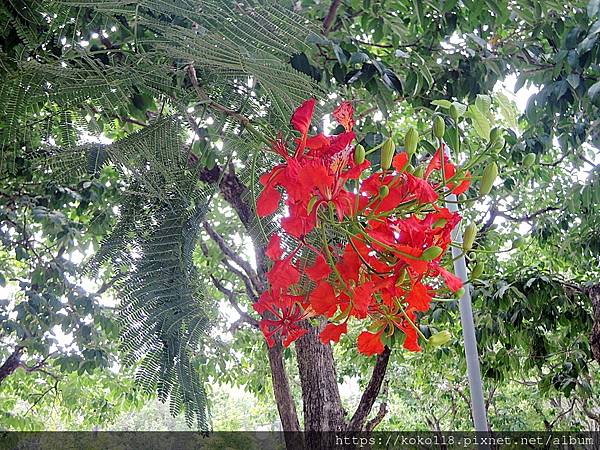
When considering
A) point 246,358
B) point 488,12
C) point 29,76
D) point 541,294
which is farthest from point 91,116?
point 246,358

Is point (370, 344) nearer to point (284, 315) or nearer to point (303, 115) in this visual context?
point (284, 315)

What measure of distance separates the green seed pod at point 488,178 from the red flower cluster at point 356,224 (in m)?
0.01

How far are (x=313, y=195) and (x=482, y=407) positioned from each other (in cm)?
115

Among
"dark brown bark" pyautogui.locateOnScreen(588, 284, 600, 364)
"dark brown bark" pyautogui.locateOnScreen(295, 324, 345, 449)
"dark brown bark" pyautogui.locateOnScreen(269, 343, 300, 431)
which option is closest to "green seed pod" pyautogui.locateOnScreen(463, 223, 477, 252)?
"dark brown bark" pyautogui.locateOnScreen(295, 324, 345, 449)

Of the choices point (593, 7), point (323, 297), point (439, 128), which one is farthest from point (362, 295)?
point (593, 7)

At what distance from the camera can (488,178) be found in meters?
0.45

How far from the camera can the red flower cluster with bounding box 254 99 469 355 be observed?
1.30ft

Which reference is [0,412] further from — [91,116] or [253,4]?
[253,4]

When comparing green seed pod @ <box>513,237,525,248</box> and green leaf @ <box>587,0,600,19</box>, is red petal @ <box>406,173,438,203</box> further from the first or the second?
green leaf @ <box>587,0,600,19</box>

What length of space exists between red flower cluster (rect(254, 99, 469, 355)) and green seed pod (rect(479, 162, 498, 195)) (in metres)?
0.01

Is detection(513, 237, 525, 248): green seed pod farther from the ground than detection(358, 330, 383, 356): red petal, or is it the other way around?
detection(513, 237, 525, 248): green seed pod

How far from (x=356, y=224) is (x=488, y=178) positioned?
121mm

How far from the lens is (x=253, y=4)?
43 cm

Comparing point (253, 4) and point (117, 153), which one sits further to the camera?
point (117, 153)
